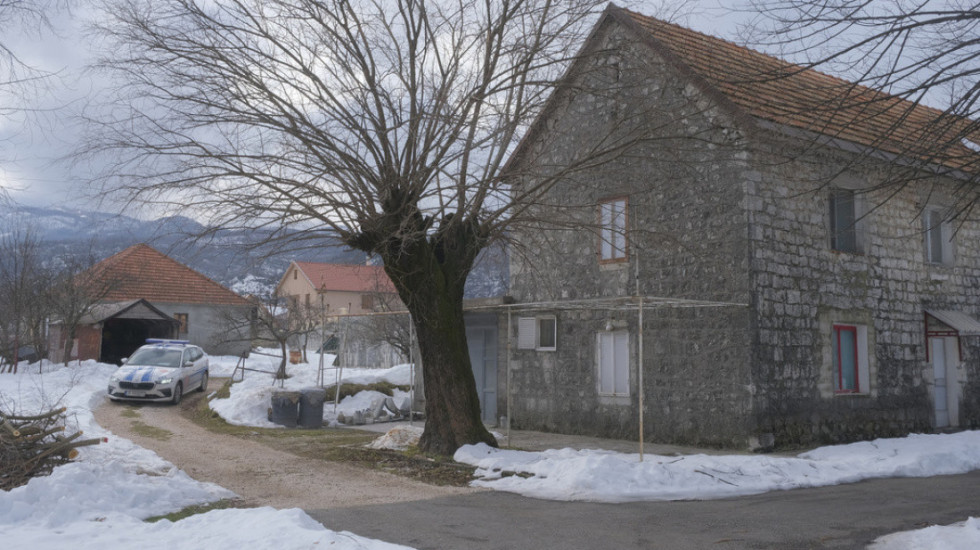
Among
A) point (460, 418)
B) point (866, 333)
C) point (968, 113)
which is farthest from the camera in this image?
point (866, 333)

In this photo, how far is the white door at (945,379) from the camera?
53.2 feet

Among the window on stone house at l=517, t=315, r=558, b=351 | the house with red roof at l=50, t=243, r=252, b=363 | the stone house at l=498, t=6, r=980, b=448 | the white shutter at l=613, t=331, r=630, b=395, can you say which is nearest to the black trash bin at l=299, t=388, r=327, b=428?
the stone house at l=498, t=6, r=980, b=448

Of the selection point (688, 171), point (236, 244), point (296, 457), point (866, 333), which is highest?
point (688, 171)

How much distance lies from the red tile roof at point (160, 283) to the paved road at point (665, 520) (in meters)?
30.4

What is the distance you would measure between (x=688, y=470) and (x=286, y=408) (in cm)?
968

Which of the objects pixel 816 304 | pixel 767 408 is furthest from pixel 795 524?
pixel 816 304

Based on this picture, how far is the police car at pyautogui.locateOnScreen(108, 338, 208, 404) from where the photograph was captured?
20.0 metres

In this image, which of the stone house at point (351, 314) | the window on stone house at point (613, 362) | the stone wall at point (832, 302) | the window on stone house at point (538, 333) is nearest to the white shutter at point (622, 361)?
the window on stone house at point (613, 362)

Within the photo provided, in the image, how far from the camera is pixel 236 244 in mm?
11211

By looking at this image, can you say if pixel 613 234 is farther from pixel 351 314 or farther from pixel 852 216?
pixel 351 314

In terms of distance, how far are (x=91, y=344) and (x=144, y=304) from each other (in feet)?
10.7

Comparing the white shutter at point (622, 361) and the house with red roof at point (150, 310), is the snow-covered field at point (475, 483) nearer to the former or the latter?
the white shutter at point (622, 361)

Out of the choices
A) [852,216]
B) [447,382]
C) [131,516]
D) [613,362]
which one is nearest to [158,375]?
[447,382]

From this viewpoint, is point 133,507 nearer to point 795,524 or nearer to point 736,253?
point 795,524
